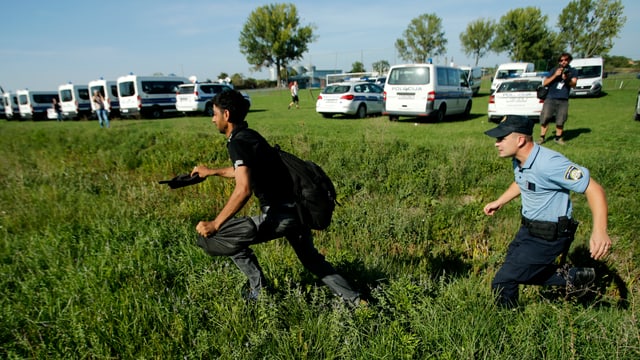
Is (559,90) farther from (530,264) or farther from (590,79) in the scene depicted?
(590,79)

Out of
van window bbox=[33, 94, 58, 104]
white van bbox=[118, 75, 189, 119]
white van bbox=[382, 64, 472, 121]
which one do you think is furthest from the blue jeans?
van window bbox=[33, 94, 58, 104]

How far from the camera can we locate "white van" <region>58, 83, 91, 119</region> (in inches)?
897

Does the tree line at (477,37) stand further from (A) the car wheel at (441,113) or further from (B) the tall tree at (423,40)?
(A) the car wheel at (441,113)

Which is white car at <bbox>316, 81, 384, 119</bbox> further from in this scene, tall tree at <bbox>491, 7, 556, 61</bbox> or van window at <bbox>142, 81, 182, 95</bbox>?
tall tree at <bbox>491, 7, 556, 61</bbox>

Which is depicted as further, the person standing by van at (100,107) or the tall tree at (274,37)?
the tall tree at (274,37)

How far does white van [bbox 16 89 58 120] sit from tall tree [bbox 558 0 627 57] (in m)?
58.3

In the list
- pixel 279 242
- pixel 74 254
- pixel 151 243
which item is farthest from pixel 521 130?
pixel 74 254

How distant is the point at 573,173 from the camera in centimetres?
246

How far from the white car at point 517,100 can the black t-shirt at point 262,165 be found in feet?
37.7

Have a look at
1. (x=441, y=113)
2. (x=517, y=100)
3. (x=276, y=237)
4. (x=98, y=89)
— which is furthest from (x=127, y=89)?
(x=276, y=237)

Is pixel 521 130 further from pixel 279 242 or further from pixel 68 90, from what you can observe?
pixel 68 90

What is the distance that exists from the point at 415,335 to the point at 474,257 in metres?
2.23

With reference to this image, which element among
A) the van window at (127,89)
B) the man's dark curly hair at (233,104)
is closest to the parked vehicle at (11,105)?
the van window at (127,89)

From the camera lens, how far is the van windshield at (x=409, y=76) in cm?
1265
